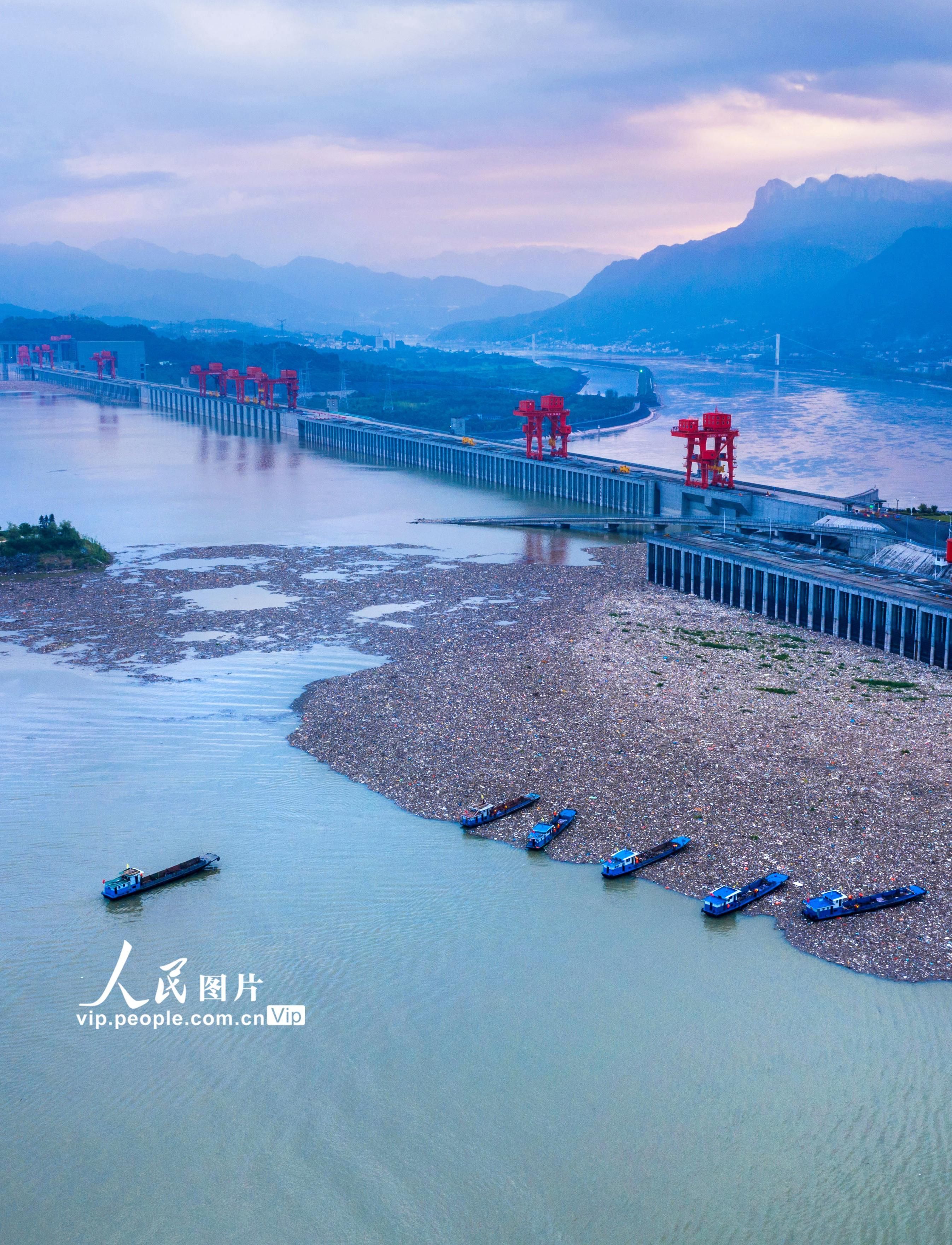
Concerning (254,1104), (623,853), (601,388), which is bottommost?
(254,1104)

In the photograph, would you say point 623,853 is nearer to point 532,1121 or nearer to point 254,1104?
point 532,1121

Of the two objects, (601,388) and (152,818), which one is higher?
(601,388)

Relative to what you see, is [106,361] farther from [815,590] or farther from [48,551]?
[815,590]

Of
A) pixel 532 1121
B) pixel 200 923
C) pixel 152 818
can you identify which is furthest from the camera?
pixel 152 818

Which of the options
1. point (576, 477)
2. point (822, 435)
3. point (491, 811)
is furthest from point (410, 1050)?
point (822, 435)

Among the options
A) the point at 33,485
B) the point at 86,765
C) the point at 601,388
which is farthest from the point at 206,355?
the point at 86,765

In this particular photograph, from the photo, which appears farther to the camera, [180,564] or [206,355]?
[206,355]
